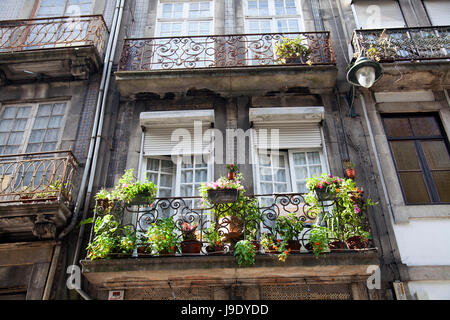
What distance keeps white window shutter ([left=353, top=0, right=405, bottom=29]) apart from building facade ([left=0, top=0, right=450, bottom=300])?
0.04 metres

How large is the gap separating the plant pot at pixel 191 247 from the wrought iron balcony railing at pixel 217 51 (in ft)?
11.7

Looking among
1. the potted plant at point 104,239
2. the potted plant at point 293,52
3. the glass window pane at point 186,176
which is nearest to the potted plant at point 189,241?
the potted plant at point 104,239

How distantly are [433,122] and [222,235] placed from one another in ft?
15.1

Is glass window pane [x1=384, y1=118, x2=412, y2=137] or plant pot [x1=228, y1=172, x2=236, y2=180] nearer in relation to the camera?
plant pot [x1=228, y1=172, x2=236, y2=180]

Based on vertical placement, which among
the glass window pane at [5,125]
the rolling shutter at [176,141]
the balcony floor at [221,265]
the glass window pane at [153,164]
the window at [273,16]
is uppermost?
the window at [273,16]

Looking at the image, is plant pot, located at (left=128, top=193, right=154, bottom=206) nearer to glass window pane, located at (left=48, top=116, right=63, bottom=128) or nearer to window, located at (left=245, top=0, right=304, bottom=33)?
glass window pane, located at (left=48, top=116, right=63, bottom=128)

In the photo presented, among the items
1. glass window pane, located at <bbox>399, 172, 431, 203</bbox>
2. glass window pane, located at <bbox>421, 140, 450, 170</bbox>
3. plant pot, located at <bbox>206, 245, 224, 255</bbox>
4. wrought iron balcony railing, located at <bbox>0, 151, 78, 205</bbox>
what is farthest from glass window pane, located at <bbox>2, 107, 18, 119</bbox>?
glass window pane, located at <bbox>421, 140, 450, 170</bbox>

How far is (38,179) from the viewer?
6.51m

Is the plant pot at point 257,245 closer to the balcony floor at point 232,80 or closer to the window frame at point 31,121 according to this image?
the balcony floor at point 232,80

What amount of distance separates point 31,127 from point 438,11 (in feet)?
29.5

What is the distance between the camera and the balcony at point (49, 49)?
7401 mm

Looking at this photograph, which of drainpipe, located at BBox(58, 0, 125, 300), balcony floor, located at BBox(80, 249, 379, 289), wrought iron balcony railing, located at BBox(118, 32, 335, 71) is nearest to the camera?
balcony floor, located at BBox(80, 249, 379, 289)

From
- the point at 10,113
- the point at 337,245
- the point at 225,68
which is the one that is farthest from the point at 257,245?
the point at 10,113

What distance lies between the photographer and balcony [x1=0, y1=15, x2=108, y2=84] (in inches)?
291
